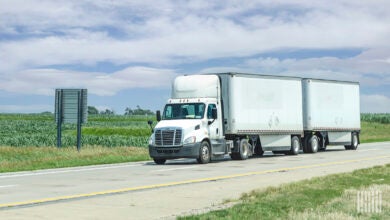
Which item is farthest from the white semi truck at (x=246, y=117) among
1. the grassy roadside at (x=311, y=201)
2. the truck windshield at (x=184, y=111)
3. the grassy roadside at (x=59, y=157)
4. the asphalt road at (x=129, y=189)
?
the grassy roadside at (x=311, y=201)

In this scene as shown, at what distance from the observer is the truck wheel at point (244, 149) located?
2960 cm

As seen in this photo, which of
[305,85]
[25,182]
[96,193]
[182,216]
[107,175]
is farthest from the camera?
[305,85]

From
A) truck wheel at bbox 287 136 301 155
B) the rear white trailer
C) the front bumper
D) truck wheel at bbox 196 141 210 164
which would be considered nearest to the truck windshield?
truck wheel at bbox 196 141 210 164

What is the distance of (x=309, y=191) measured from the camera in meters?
14.2

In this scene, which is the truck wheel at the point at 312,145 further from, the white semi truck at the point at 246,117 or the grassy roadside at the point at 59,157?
the grassy roadside at the point at 59,157

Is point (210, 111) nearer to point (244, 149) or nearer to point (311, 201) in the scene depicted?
point (244, 149)

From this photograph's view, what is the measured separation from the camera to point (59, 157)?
95.8 feet

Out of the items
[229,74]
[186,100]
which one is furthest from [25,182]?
[229,74]

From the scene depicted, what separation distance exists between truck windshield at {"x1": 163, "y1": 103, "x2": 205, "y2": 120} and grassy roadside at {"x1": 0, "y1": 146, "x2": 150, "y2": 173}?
293cm

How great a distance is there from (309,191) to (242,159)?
15.6m

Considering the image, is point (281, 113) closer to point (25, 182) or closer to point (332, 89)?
point (332, 89)

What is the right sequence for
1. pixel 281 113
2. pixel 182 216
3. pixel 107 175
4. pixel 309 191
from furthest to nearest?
1. pixel 281 113
2. pixel 107 175
3. pixel 309 191
4. pixel 182 216

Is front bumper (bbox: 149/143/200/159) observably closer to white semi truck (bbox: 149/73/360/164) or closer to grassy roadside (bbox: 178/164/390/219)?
white semi truck (bbox: 149/73/360/164)

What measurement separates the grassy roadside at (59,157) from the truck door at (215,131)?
12.6ft
